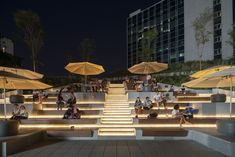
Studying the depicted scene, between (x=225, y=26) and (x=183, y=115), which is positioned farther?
(x=225, y=26)

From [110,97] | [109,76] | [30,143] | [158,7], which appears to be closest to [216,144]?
[30,143]

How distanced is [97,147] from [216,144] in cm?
413

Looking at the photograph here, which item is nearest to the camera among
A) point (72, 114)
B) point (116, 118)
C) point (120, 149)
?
point (120, 149)

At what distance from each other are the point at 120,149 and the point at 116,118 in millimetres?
5936

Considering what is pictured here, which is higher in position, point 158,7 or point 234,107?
point 158,7

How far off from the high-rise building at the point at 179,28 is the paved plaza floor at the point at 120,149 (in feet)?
132

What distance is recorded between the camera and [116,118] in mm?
17641

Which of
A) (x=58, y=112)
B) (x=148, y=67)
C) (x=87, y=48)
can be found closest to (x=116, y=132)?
(x=58, y=112)

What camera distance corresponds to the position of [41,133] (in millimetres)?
13891

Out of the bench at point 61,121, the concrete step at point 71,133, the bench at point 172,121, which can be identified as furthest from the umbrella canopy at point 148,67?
the concrete step at point 71,133

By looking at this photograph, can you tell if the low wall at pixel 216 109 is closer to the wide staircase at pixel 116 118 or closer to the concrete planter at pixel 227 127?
the wide staircase at pixel 116 118

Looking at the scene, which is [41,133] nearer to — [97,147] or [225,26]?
[97,147]

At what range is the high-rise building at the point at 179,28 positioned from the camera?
59.5m

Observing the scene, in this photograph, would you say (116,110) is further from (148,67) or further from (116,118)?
(148,67)
